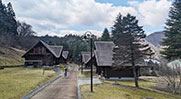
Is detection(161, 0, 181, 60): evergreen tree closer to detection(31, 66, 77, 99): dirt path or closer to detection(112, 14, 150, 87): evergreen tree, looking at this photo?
detection(112, 14, 150, 87): evergreen tree

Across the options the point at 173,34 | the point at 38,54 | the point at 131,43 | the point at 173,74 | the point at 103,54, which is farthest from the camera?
the point at 38,54

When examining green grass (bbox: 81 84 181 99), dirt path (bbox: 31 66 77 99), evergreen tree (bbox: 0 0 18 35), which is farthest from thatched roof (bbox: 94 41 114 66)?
evergreen tree (bbox: 0 0 18 35)

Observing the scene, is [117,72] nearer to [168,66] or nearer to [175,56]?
[168,66]

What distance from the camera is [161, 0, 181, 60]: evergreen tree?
28734mm

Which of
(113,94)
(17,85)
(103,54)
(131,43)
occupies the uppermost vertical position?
(131,43)

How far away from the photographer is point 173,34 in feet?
99.4

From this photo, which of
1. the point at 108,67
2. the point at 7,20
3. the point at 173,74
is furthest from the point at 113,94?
the point at 7,20

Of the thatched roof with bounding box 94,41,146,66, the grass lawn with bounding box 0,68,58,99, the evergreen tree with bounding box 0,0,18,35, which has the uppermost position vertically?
the evergreen tree with bounding box 0,0,18,35

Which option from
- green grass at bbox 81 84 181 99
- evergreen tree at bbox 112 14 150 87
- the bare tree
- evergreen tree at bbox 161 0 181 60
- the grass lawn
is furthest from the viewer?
evergreen tree at bbox 161 0 181 60

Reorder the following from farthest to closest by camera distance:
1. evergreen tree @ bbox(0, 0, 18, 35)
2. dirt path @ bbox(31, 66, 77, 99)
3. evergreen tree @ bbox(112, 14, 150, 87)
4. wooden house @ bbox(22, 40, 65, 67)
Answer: evergreen tree @ bbox(0, 0, 18, 35) < wooden house @ bbox(22, 40, 65, 67) < evergreen tree @ bbox(112, 14, 150, 87) < dirt path @ bbox(31, 66, 77, 99)

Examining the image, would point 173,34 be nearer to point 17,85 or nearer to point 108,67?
point 108,67

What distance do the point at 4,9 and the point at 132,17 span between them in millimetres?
64716

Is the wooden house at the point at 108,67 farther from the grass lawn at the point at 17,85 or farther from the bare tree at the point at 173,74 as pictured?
the grass lawn at the point at 17,85

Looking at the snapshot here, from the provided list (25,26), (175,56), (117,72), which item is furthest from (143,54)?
(25,26)
